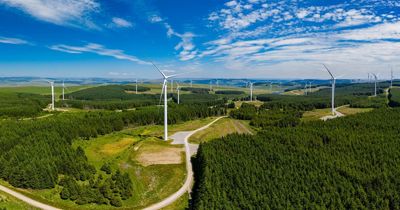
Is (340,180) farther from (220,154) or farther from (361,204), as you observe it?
(220,154)

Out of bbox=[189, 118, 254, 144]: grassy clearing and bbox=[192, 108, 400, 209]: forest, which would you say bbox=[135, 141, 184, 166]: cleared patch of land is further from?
bbox=[189, 118, 254, 144]: grassy clearing

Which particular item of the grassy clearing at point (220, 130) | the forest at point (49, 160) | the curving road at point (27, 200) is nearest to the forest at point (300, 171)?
the grassy clearing at point (220, 130)

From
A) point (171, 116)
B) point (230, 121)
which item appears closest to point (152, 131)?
point (171, 116)

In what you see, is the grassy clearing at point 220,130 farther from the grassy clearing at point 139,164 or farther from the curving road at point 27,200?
the curving road at point 27,200

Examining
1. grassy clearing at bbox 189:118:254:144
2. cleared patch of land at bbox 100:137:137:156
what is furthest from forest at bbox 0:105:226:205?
grassy clearing at bbox 189:118:254:144

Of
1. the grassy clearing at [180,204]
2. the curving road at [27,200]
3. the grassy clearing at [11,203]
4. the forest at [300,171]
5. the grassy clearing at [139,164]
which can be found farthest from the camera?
the grassy clearing at [139,164]

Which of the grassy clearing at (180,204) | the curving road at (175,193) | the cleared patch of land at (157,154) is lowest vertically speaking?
the grassy clearing at (180,204)

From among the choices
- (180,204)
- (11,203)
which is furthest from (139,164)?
(11,203)

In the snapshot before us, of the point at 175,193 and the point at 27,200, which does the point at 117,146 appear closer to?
the point at 175,193
